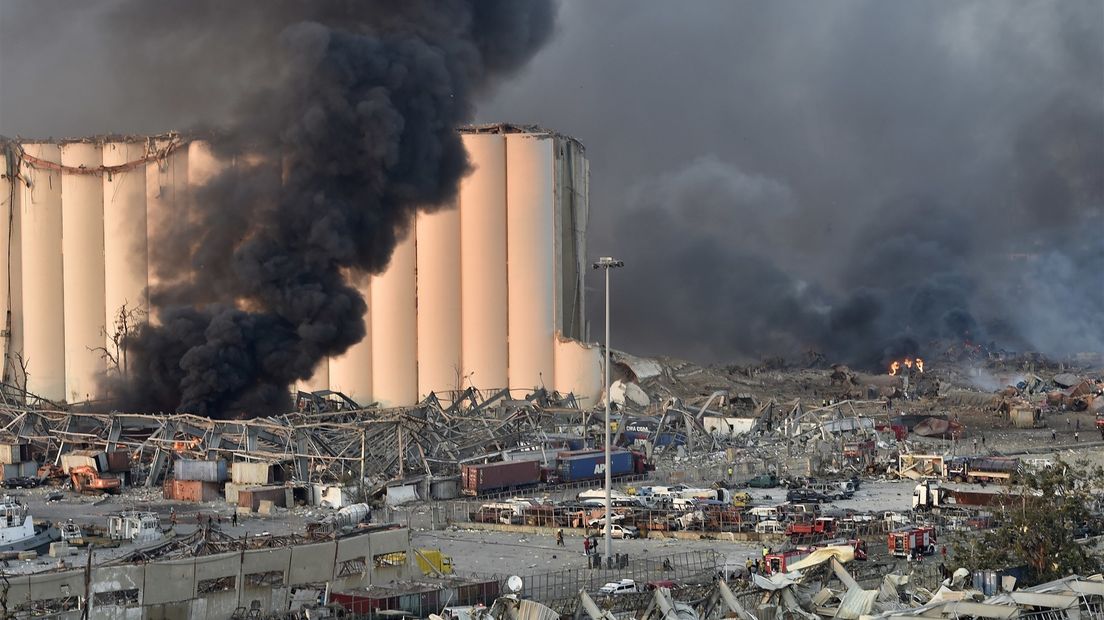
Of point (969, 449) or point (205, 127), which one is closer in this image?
point (969, 449)

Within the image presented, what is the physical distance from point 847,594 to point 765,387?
53.3 meters

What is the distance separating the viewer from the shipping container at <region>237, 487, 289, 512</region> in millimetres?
40188

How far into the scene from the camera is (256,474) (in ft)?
142

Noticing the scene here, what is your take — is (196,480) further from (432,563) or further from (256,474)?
(432,563)

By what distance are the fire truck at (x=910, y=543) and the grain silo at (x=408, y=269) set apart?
35.7 metres

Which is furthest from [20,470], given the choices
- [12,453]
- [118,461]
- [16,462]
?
[118,461]

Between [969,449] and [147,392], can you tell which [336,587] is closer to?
[969,449]

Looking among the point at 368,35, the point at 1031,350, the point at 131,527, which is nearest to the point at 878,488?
the point at 131,527

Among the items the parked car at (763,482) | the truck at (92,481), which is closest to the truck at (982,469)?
the parked car at (763,482)

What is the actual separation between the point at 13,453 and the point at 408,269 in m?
22.4

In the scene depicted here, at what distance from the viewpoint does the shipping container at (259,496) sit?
132 feet

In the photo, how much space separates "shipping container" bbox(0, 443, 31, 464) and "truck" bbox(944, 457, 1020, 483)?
28089mm

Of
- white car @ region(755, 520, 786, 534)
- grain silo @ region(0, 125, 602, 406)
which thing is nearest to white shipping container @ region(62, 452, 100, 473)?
grain silo @ region(0, 125, 602, 406)

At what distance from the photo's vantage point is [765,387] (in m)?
74.9
